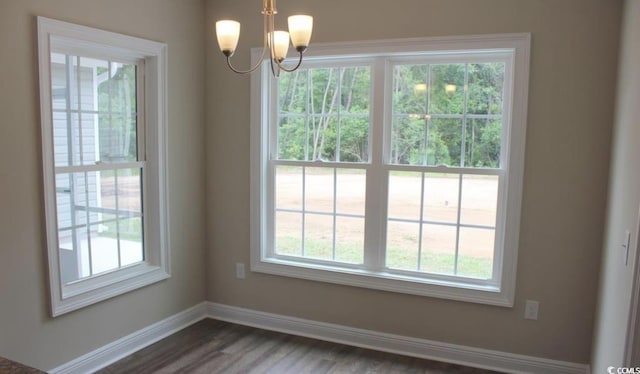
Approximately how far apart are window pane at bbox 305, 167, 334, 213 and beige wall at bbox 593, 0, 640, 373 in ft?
5.84

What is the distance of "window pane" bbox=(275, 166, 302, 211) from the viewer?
3.57 m

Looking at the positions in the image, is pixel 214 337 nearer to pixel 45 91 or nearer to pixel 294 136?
pixel 294 136

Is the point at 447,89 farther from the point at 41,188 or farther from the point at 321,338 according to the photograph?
the point at 41,188

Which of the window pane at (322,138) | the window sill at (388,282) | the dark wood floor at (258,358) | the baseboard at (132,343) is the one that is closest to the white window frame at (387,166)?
the window sill at (388,282)

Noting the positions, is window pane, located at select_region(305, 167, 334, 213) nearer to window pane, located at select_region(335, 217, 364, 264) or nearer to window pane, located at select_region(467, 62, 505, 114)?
window pane, located at select_region(335, 217, 364, 264)

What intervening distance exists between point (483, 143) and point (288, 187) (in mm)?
1462

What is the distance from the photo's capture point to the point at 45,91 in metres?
2.53

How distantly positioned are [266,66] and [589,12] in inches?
83.8

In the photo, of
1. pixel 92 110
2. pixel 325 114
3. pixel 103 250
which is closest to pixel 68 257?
pixel 103 250

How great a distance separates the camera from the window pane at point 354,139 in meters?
3.34

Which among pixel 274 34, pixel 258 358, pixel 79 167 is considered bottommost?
pixel 258 358

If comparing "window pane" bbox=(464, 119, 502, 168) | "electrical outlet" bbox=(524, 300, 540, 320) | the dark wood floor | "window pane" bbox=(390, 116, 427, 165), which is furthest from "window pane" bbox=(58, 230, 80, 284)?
"electrical outlet" bbox=(524, 300, 540, 320)

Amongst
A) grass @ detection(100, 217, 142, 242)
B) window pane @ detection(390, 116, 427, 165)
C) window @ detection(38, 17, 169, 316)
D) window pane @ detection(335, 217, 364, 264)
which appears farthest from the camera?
window pane @ detection(335, 217, 364, 264)

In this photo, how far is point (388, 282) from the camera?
3.26 m
